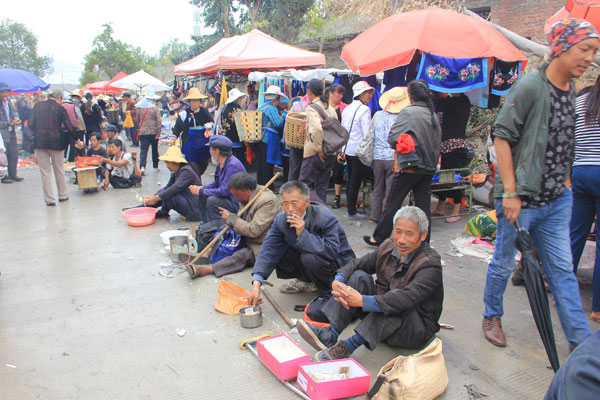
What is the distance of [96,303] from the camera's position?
4.15m

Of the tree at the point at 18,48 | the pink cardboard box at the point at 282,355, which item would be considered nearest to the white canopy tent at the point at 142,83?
the pink cardboard box at the point at 282,355

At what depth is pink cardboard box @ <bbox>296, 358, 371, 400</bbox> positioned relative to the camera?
2.63m

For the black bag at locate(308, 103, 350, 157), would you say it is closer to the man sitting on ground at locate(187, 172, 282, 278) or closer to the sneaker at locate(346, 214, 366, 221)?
the sneaker at locate(346, 214, 366, 221)

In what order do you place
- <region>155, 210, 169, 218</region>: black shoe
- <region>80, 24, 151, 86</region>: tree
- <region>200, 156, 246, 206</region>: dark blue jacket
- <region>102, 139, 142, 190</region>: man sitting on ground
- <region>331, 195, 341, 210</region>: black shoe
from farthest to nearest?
<region>80, 24, 151, 86</region>: tree
<region>102, 139, 142, 190</region>: man sitting on ground
<region>331, 195, 341, 210</region>: black shoe
<region>155, 210, 169, 218</region>: black shoe
<region>200, 156, 246, 206</region>: dark blue jacket

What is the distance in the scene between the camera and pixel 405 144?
466cm

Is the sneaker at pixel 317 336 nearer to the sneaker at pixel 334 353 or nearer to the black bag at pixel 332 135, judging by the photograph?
the sneaker at pixel 334 353

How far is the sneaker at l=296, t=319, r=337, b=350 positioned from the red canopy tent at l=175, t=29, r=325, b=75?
7530 mm

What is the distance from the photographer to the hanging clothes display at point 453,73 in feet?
20.2

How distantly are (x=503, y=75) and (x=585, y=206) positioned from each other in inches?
151

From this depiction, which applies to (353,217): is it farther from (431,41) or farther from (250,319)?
(250,319)

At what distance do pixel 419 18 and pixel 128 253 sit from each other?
5051 mm

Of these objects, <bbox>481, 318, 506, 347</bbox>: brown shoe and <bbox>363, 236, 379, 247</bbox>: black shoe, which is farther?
<bbox>363, 236, 379, 247</bbox>: black shoe

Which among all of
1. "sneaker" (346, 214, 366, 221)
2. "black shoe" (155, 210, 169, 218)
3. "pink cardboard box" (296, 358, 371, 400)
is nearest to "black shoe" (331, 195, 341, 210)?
"sneaker" (346, 214, 366, 221)

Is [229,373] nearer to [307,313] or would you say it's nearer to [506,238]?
[307,313]
